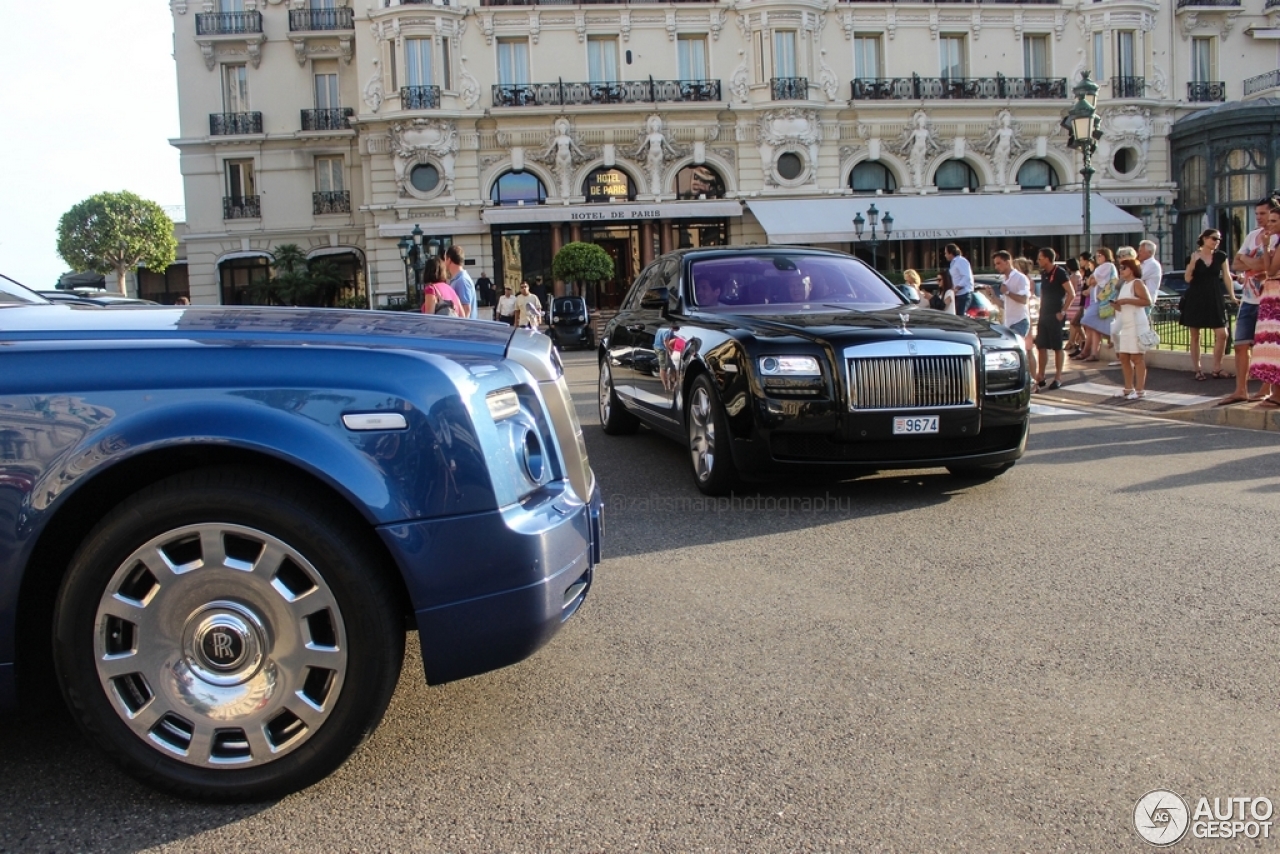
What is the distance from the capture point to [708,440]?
693cm

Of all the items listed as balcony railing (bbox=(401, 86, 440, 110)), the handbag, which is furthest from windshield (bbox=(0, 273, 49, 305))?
balcony railing (bbox=(401, 86, 440, 110))

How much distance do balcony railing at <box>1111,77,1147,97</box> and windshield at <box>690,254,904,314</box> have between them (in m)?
39.1

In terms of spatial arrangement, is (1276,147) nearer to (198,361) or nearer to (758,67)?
(758,67)

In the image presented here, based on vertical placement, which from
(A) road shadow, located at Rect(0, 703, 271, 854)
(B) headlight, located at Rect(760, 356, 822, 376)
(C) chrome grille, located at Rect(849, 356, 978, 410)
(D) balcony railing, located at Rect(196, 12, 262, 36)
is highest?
(D) balcony railing, located at Rect(196, 12, 262, 36)

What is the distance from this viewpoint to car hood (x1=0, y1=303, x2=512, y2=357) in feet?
9.43

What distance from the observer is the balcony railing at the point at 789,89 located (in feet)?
130

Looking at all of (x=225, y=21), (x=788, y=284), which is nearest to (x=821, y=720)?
(x=788, y=284)

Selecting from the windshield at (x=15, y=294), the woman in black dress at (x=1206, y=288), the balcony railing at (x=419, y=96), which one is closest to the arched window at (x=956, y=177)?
the balcony railing at (x=419, y=96)

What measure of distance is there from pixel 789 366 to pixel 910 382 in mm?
720

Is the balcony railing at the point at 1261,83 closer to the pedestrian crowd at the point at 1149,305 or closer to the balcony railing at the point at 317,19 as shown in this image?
the pedestrian crowd at the point at 1149,305

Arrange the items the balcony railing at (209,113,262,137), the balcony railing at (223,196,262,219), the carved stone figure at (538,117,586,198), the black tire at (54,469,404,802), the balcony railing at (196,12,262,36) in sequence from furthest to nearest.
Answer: the balcony railing at (223,196,262,219)
the balcony railing at (209,113,262,137)
the balcony railing at (196,12,262,36)
the carved stone figure at (538,117,586,198)
the black tire at (54,469,404,802)

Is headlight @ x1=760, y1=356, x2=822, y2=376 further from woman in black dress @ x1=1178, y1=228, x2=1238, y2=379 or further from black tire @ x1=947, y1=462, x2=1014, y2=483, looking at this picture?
woman in black dress @ x1=1178, y1=228, x2=1238, y2=379

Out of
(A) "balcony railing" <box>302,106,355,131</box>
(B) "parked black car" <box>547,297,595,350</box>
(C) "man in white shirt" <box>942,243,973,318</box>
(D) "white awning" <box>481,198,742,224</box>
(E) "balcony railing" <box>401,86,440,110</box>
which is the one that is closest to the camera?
(C) "man in white shirt" <box>942,243,973,318</box>

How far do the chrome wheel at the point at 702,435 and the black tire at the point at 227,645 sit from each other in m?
4.20
